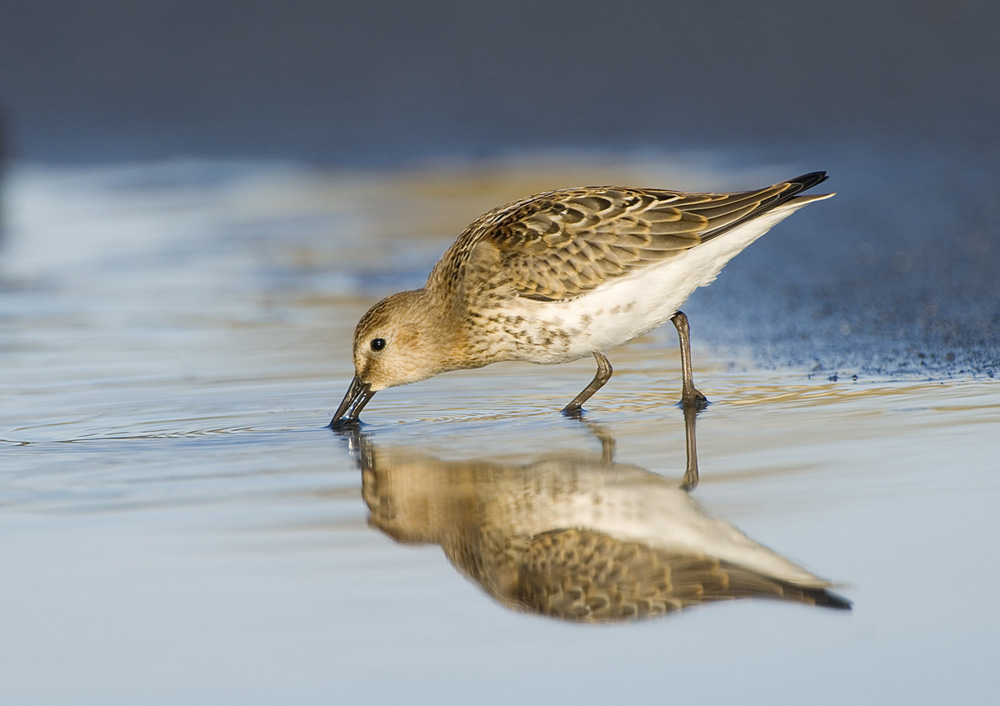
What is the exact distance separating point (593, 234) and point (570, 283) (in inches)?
12.2

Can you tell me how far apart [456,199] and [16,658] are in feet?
36.6

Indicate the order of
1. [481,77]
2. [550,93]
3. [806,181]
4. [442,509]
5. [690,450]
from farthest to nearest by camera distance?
1. [481,77]
2. [550,93]
3. [806,181]
4. [690,450]
5. [442,509]

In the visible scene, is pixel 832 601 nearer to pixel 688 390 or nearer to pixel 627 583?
pixel 627 583

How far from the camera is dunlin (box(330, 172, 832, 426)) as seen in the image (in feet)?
21.5

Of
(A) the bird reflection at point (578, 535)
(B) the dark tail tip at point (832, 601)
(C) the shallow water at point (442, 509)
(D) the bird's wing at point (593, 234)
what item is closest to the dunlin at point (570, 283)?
(D) the bird's wing at point (593, 234)

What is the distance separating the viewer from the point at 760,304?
29.5 ft

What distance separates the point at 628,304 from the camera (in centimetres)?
652

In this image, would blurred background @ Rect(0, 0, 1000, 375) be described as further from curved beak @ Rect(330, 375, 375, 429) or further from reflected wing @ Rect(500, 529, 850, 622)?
reflected wing @ Rect(500, 529, 850, 622)

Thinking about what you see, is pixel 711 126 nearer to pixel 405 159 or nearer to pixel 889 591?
pixel 405 159

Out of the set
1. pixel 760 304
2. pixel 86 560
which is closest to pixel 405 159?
pixel 760 304

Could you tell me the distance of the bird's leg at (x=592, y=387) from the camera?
659cm

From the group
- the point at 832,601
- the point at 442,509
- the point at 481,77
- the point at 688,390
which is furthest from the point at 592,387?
the point at 481,77

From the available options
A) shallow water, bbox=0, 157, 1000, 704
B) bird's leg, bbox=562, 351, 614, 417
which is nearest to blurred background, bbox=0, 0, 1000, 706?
shallow water, bbox=0, 157, 1000, 704

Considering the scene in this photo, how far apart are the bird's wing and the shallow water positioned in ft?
2.14
